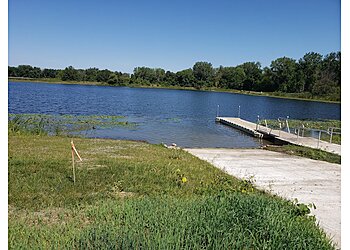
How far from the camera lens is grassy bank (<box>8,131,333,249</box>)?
2609mm

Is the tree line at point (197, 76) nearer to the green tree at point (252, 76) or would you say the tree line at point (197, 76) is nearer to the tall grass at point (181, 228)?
the green tree at point (252, 76)

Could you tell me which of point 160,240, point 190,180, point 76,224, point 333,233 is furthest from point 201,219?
point 190,180

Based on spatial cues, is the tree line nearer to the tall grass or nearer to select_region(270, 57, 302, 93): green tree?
select_region(270, 57, 302, 93): green tree

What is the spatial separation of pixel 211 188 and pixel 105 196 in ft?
5.27

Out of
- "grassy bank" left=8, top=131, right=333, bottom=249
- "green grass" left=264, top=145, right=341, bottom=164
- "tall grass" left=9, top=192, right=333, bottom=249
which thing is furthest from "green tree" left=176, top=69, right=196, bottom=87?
"tall grass" left=9, top=192, right=333, bottom=249

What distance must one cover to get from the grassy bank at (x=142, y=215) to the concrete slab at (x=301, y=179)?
904mm

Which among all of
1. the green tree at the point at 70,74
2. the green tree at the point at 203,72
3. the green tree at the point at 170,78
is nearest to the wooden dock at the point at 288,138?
the green tree at the point at 203,72

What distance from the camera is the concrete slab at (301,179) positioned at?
15.1ft

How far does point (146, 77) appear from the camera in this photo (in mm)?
98500

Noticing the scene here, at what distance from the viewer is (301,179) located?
22.2ft

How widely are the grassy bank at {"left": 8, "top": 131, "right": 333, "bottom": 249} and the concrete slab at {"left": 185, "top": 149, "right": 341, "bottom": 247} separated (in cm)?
90

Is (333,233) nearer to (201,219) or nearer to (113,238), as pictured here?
(201,219)

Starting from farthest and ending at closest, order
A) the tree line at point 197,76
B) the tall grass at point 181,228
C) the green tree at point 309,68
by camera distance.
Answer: the tree line at point 197,76, the green tree at point 309,68, the tall grass at point 181,228

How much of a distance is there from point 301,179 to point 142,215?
462 centimetres
